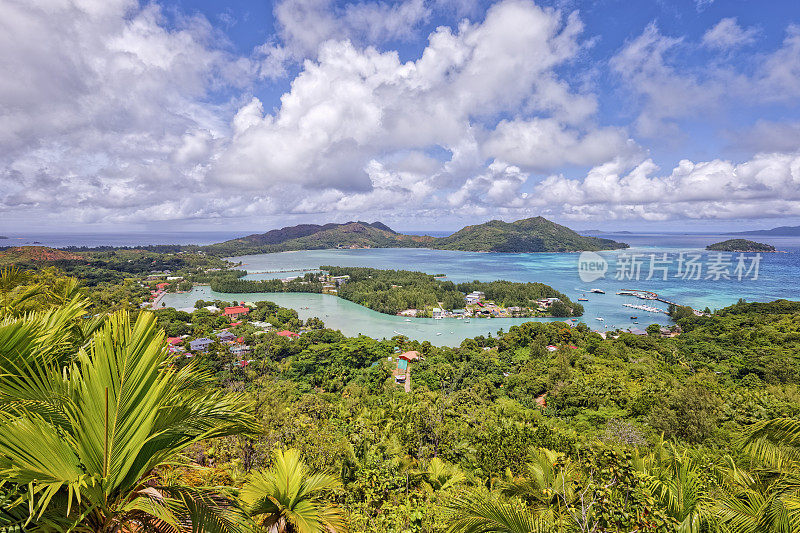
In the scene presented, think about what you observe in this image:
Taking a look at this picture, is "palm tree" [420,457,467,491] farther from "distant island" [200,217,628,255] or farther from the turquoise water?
"distant island" [200,217,628,255]

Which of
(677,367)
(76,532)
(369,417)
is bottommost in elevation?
(677,367)

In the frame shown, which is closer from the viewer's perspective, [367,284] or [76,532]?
[76,532]

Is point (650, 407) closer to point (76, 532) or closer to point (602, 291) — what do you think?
point (76, 532)

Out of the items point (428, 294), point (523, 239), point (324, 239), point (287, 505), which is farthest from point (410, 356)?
point (324, 239)

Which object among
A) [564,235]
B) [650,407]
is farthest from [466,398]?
[564,235]

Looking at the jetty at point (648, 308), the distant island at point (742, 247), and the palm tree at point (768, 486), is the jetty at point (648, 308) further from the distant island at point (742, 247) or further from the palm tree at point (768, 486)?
the distant island at point (742, 247)

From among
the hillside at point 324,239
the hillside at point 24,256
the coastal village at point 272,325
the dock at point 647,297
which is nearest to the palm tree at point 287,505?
the coastal village at point 272,325

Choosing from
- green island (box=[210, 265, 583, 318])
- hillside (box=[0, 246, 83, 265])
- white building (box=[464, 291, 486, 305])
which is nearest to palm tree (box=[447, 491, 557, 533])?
green island (box=[210, 265, 583, 318])
